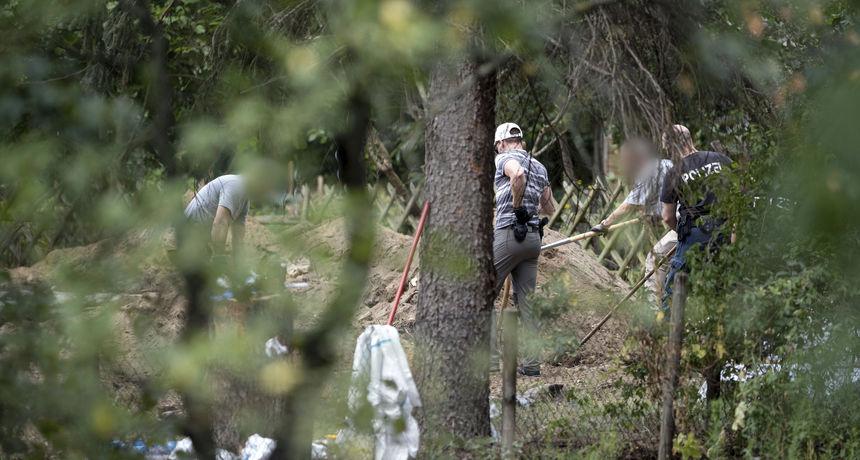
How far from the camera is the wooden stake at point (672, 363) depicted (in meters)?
4.80

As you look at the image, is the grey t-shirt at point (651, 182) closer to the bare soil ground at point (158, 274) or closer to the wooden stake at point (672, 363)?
the wooden stake at point (672, 363)

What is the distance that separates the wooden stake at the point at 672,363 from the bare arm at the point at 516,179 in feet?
8.15

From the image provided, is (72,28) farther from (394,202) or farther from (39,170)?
(394,202)

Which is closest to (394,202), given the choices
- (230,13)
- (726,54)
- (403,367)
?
(403,367)

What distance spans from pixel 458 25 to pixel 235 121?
35 centimetres

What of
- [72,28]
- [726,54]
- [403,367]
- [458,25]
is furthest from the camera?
[403,367]

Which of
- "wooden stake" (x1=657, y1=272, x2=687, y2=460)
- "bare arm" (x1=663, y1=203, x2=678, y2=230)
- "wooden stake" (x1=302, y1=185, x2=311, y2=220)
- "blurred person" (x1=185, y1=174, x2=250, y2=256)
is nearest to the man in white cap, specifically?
"bare arm" (x1=663, y1=203, x2=678, y2=230)

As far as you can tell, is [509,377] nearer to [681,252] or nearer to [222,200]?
[681,252]

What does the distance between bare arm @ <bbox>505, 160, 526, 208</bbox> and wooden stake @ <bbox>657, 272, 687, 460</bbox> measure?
8.15 feet

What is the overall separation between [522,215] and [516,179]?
32cm

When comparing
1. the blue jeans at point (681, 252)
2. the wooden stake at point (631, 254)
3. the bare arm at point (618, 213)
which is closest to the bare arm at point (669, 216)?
the blue jeans at point (681, 252)

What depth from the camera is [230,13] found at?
195 cm

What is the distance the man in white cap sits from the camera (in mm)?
7301

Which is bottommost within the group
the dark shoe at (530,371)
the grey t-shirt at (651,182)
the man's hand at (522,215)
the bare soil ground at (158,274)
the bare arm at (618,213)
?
the bare soil ground at (158,274)
